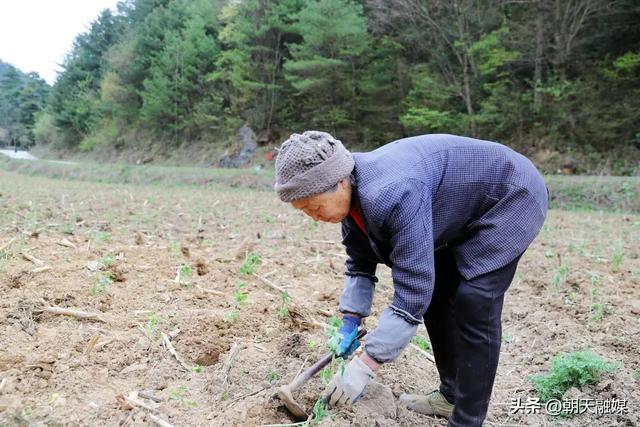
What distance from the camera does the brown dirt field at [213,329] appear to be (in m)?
2.39

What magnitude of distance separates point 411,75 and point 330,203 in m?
18.7

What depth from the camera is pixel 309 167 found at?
6.02 ft

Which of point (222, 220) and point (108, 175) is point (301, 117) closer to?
point (108, 175)

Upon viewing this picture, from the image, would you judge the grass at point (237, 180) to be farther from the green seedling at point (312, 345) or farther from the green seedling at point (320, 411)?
the green seedling at point (320, 411)

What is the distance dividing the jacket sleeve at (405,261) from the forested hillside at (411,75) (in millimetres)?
14520

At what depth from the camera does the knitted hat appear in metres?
1.83

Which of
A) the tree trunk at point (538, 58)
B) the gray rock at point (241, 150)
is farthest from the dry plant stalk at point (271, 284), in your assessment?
the gray rock at point (241, 150)

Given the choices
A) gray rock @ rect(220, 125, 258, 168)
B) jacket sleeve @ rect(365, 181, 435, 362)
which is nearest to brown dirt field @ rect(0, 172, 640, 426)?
jacket sleeve @ rect(365, 181, 435, 362)

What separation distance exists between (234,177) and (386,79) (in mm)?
7305

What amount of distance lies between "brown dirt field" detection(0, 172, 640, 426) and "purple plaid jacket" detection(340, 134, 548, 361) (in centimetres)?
83

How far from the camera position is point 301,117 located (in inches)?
990

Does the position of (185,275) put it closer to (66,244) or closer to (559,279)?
(66,244)

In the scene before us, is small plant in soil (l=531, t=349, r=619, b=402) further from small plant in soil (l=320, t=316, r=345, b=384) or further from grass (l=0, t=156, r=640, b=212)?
grass (l=0, t=156, r=640, b=212)

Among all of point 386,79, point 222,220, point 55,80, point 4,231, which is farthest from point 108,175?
point 55,80
